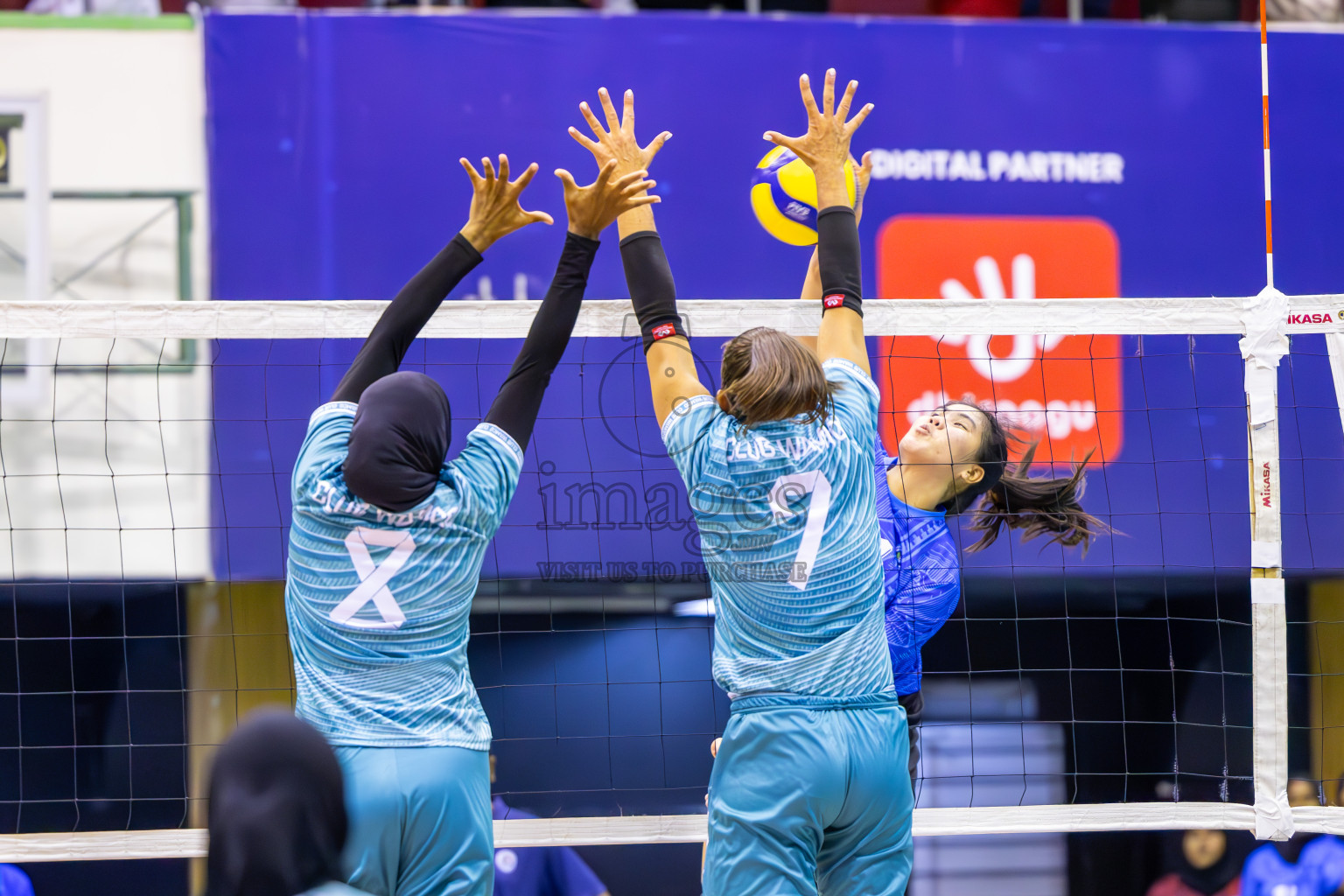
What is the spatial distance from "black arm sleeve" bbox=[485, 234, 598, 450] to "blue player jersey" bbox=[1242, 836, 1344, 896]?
17.4 ft

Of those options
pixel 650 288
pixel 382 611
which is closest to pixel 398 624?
pixel 382 611

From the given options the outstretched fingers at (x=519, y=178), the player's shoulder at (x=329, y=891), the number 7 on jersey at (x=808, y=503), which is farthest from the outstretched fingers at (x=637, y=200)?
the player's shoulder at (x=329, y=891)

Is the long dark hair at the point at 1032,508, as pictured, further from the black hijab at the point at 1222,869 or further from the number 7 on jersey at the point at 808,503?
the black hijab at the point at 1222,869

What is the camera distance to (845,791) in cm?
226

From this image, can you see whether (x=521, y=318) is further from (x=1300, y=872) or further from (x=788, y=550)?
(x=1300, y=872)

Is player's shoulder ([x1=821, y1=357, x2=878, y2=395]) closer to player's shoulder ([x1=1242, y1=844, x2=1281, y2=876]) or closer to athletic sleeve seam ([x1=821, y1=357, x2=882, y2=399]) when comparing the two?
athletic sleeve seam ([x1=821, y1=357, x2=882, y2=399])

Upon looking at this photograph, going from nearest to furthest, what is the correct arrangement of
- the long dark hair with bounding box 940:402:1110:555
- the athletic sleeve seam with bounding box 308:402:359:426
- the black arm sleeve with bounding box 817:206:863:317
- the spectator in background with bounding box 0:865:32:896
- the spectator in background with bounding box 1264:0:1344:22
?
1. the athletic sleeve seam with bounding box 308:402:359:426
2. the black arm sleeve with bounding box 817:206:863:317
3. the long dark hair with bounding box 940:402:1110:555
4. the spectator in background with bounding box 0:865:32:896
5. the spectator in background with bounding box 1264:0:1344:22

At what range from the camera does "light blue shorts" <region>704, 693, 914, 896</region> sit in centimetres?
224

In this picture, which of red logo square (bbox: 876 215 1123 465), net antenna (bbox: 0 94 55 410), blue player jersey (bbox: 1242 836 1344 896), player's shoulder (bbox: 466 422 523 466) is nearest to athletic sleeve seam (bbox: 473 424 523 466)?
player's shoulder (bbox: 466 422 523 466)

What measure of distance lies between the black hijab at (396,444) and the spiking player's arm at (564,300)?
0.78 feet

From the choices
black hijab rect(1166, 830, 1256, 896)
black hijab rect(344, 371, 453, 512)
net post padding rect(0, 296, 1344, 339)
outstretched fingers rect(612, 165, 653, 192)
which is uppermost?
outstretched fingers rect(612, 165, 653, 192)

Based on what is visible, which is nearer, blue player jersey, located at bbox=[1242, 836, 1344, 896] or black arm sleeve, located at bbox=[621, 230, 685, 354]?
black arm sleeve, located at bbox=[621, 230, 685, 354]

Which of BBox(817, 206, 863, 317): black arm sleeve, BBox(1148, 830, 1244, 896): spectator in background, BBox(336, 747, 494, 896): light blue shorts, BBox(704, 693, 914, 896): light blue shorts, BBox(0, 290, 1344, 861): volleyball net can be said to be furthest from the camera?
BBox(1148, 830, 1244, 896): spectator in background

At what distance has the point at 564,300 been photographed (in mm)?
2551
